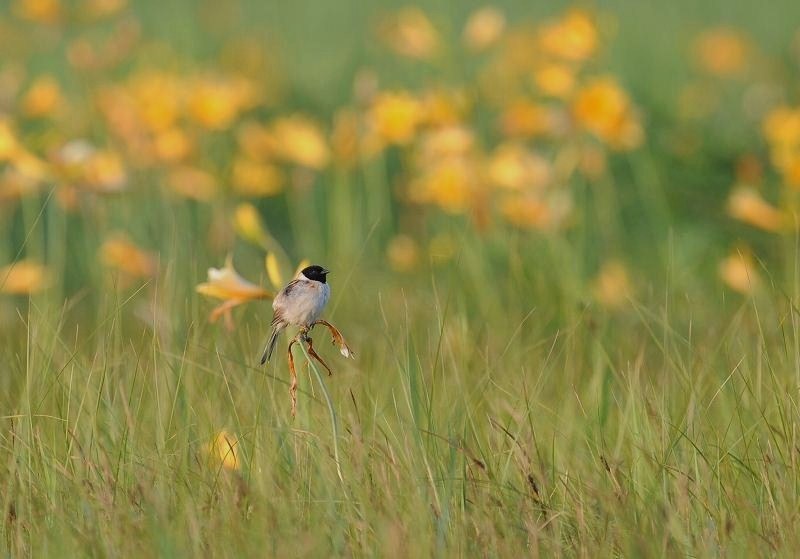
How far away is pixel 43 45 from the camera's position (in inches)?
240

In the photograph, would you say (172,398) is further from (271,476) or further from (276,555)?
(276,555)

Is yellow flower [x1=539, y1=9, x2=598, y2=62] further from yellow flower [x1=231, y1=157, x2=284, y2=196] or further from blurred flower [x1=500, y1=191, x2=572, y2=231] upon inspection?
yellow flower [x1=231, y1=157, x2=284, y2=196]

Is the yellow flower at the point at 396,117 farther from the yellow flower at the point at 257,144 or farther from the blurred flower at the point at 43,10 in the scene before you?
the blurred flower at the point at 43,10

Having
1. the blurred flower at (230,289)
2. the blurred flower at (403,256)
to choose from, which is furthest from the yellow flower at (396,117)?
the blurred flower at (230,289)

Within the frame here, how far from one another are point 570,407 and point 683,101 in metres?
3.01

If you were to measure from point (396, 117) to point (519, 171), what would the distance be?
1.22 ft

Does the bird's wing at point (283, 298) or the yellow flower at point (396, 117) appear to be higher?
the bird's wing at point (283, 298)

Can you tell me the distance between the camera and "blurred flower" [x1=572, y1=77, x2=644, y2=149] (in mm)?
3598

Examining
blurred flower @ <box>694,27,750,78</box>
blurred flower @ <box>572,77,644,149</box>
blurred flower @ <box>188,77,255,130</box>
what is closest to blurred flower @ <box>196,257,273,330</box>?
blurred flower @ <box>572,77,644,149</box>

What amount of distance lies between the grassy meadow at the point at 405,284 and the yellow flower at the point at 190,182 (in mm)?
11

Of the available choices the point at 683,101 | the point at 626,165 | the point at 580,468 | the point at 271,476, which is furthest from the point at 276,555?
the point at 683,101

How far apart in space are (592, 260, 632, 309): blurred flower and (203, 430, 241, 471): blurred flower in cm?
153

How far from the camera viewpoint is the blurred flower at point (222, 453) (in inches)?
74.4

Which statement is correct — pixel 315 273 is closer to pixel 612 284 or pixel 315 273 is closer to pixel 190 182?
pixel 612 284
